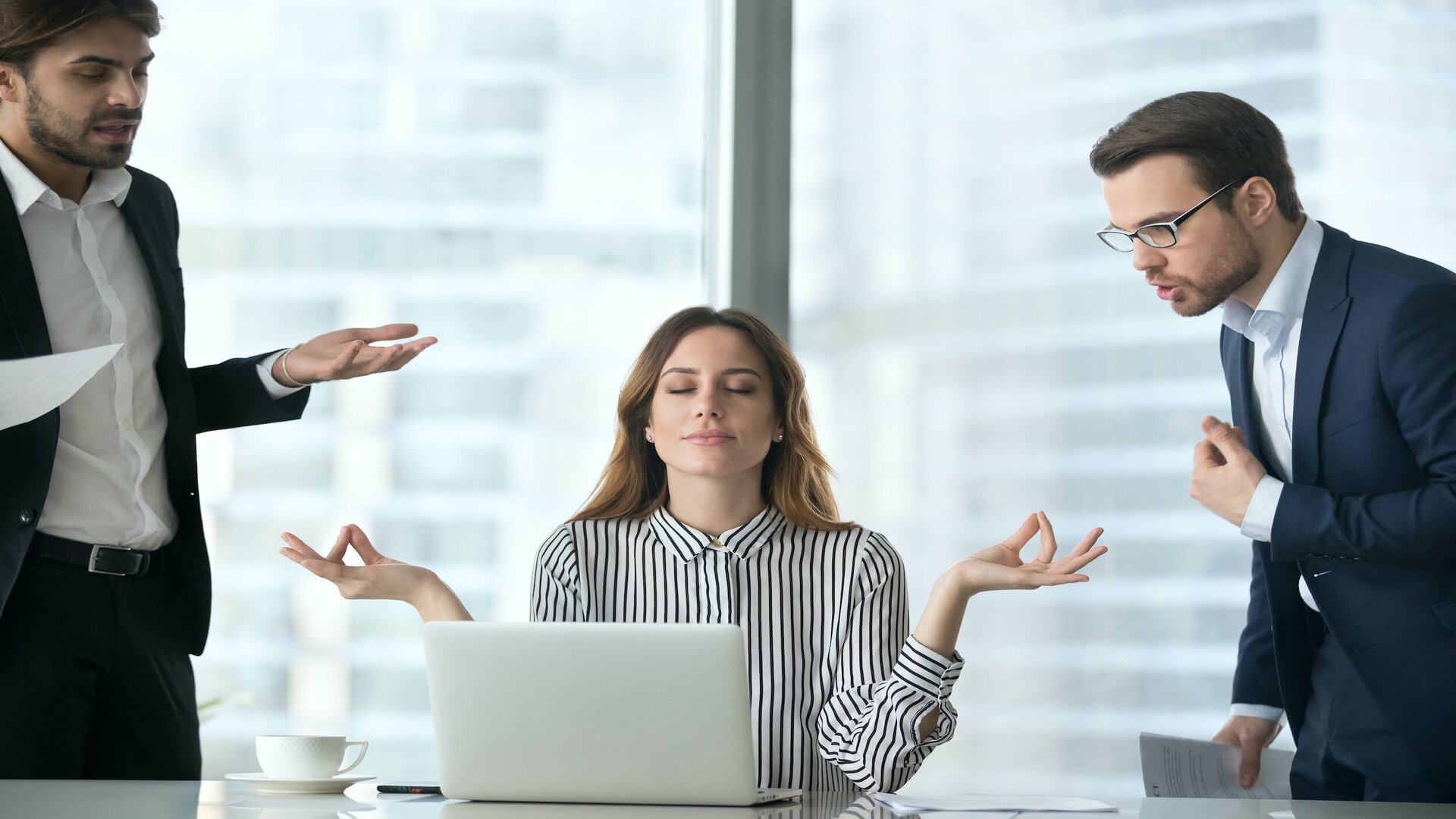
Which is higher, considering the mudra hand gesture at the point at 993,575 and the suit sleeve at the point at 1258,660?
the mudra hand gesture at the point at 993,575

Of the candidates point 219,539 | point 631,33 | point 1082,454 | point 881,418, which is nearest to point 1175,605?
point 1082,454

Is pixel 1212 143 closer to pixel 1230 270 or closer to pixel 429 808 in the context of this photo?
pixel 1230 270

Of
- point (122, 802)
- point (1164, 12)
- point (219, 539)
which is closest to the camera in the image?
point (122, 802)

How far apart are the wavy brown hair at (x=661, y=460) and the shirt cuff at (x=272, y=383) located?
589 millimetres

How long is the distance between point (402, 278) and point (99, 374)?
111cm

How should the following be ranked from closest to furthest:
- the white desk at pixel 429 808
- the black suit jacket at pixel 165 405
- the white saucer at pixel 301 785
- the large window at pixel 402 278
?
the white desk at pixel 429 808 < the white saucer at pixel 301 785 < the black suit jacket at pixel 165 405 < the large window at pixel 402 278

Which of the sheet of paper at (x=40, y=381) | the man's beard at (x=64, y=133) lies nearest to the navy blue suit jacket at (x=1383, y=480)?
the sheet of paper at (x=40, y=381)

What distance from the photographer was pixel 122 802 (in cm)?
137

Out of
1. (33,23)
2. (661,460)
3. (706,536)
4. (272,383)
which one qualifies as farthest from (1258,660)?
(33,23)

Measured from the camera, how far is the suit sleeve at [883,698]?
5.57ft

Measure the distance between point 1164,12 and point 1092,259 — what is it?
2.27 feet

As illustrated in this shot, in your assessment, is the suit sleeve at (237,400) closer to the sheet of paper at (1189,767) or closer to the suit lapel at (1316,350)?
the sheet of paper at (1189,767)

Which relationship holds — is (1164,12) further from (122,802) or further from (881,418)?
(122,802)

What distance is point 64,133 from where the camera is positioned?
1.97 metres
